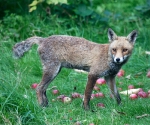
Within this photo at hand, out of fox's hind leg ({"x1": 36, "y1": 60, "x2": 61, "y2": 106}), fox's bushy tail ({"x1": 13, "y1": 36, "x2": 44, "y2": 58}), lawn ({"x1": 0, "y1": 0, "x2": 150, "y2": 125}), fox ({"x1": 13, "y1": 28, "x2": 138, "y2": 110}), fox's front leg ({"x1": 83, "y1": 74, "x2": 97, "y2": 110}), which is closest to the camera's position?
lawn ({"x1": 0, "y1": 0, "x2": 150, "y2": 125})

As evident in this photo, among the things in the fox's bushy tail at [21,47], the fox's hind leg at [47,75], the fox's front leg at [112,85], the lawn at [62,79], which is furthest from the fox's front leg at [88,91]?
the fox's bushy tail at [21,47]

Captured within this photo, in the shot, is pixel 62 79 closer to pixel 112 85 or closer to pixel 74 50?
pixel 74 50

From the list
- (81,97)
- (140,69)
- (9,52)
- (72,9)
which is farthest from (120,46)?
(72,9)

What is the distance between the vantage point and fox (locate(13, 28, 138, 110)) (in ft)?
24.6

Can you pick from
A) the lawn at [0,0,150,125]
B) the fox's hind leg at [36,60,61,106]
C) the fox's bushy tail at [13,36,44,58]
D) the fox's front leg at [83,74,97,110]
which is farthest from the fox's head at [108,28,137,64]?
the fox's bushy tail at [13,36,44,58]

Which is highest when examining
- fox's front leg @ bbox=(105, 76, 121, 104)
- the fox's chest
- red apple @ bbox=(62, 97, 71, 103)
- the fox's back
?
the fox's back

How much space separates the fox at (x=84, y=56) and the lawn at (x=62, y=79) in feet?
0.94

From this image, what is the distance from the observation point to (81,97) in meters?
7.81

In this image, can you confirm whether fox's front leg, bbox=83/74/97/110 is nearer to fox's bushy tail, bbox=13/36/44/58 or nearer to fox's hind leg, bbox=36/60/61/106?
fox's hind leg, bbox=36/60/61/106

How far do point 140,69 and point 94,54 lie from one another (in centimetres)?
190

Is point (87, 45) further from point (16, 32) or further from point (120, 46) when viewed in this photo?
point (16, 32)

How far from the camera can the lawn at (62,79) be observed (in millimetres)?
5969

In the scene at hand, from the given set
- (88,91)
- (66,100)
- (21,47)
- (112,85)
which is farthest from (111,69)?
(21,47)

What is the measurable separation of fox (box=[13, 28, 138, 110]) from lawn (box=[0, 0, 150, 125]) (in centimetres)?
29
